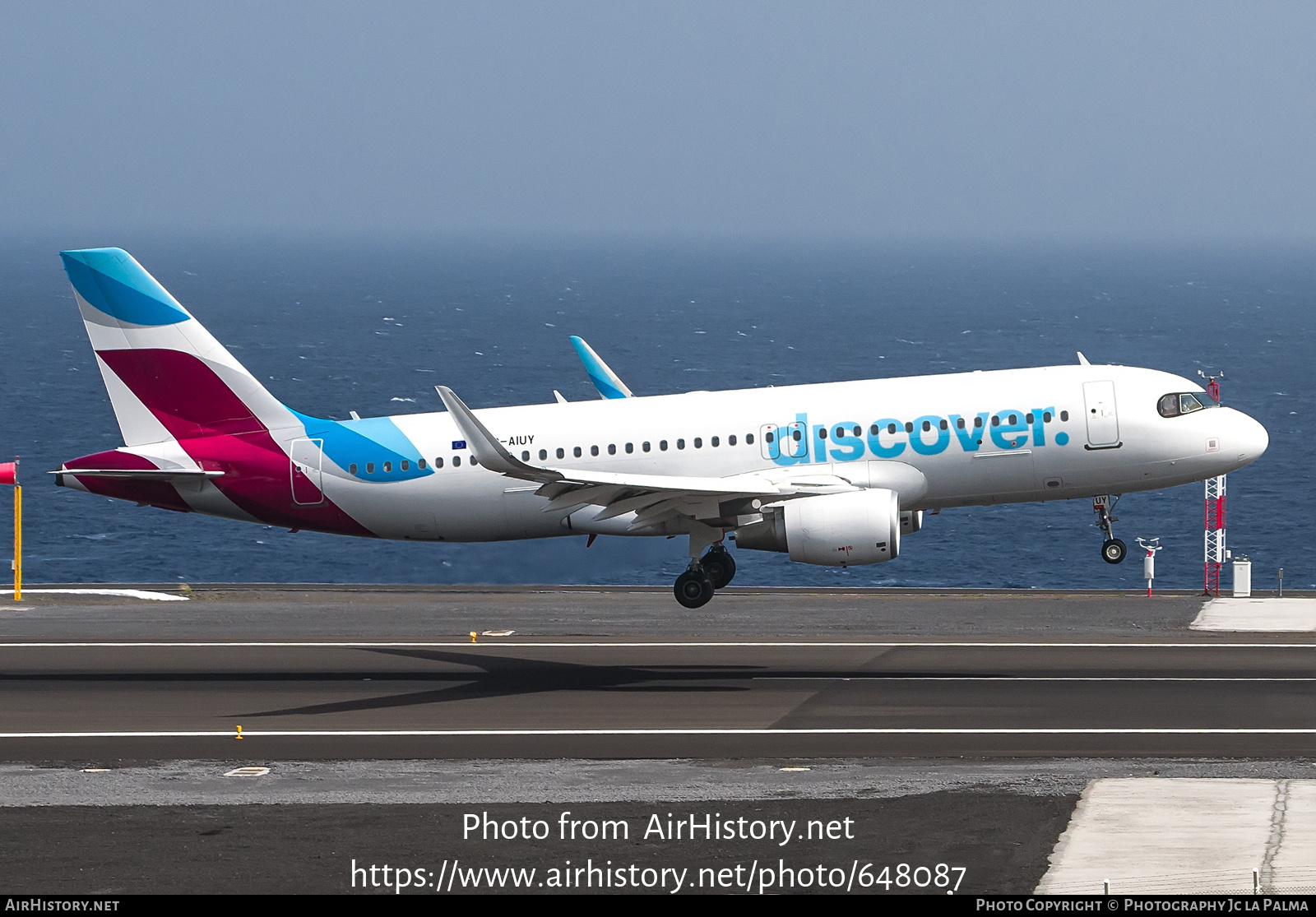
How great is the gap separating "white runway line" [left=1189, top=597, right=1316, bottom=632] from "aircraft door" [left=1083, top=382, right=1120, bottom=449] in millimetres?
8847

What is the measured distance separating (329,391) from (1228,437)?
120291mm

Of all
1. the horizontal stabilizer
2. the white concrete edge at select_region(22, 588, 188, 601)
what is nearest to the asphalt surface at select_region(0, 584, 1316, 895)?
the white concrete edge at select_region(22, 588, 188, 601)

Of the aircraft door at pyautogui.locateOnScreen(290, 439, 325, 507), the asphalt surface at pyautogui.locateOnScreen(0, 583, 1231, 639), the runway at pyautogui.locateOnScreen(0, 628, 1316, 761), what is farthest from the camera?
the asphalt surface at pyautogui.locateOnScreen(0, 583, 1231, 639)

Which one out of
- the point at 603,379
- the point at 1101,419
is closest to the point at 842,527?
the point at 1101,419

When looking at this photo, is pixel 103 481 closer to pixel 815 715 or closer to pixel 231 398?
pixel 231 398

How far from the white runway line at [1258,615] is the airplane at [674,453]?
6.96 m

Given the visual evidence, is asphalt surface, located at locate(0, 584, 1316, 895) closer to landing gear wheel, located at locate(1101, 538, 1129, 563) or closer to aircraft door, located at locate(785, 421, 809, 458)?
landing gear wheel, located at locate(1101, 538, 1129, 563)

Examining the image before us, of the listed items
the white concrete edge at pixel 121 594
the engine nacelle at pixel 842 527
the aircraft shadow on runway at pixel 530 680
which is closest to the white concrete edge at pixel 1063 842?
the engine nacelle at pixel 842 527

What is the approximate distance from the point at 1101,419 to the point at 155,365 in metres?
21.3

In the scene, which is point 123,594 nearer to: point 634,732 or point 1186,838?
point 634,732

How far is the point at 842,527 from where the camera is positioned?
38719 millimetres

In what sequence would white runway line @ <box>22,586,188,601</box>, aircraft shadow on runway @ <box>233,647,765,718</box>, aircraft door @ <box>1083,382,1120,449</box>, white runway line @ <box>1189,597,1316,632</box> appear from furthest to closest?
white runway line @ <box>22,586,188,601</box>, white runway line @ <box>1189,597,1316,632</box>, aircraft door @ <box>1083,382,1120,449</box>, aircraft shadow on runway @ <box>233,647,765,718</box>

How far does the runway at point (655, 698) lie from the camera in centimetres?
3347

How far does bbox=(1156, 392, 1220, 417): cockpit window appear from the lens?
40719 mm
